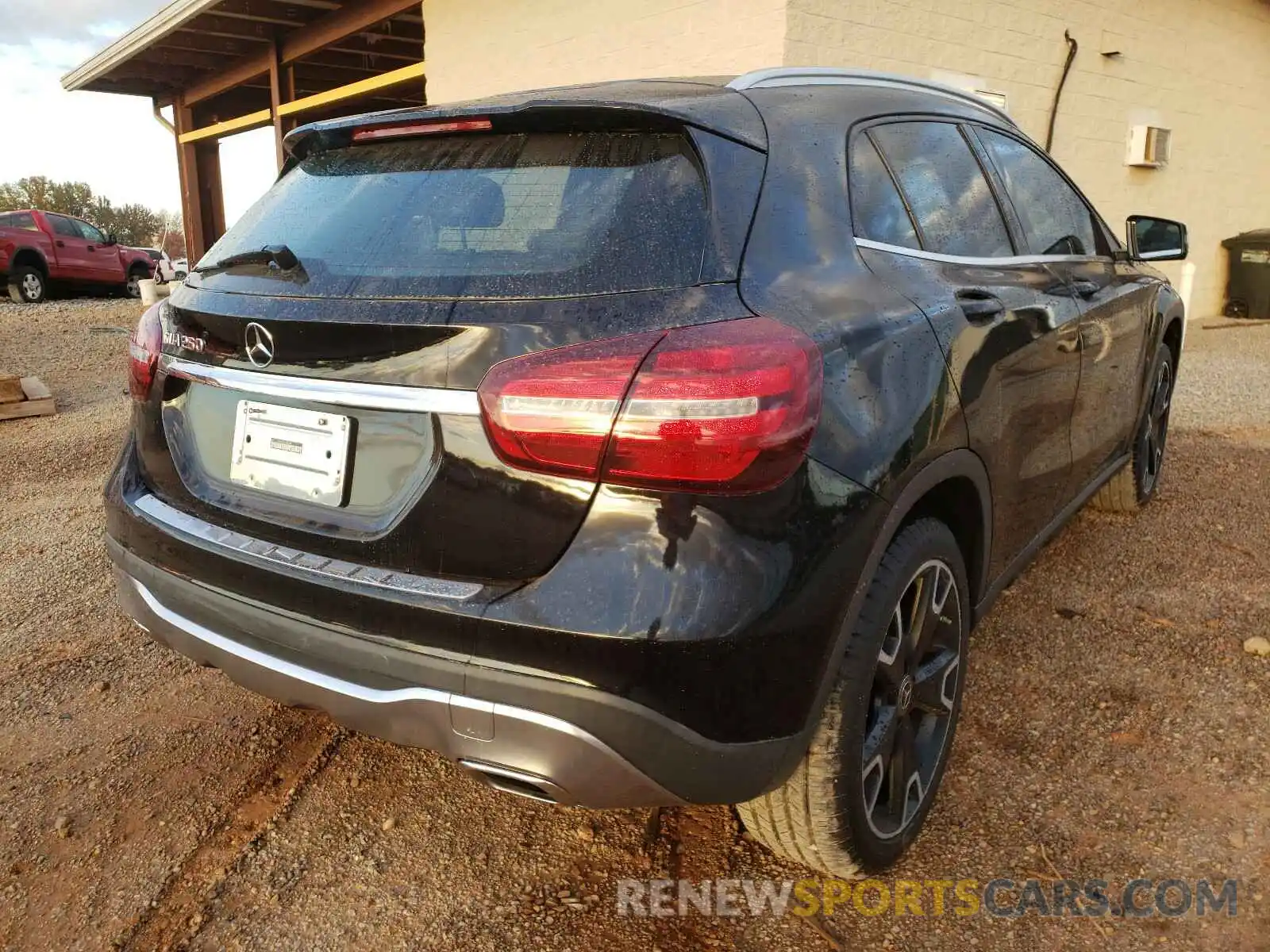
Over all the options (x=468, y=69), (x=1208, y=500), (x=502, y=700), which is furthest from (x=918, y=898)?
(x=468, y=69)

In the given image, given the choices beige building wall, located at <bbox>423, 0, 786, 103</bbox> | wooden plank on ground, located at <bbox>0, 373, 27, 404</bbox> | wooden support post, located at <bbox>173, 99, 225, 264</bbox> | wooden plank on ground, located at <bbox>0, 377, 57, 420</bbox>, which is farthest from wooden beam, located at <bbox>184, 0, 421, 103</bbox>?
wooden plank on ground, located at <bbox>0, 373, 27, 404</bbox>

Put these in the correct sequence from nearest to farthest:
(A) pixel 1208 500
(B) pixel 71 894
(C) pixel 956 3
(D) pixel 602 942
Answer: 1. (D) pixel 602 942
2. (B) pixel 71 894
3. (A) pixel 1208 500
4. (C) pixel 956 3

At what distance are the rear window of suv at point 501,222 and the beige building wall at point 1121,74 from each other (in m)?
5.29

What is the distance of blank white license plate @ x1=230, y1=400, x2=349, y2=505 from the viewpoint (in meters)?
1.78

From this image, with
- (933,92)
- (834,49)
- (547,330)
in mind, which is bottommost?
(547,330)

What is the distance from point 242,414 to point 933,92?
2111 mm

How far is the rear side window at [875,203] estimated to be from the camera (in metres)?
2.09

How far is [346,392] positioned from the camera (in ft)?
5.70

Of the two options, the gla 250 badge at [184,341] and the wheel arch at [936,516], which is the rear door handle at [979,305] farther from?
the gla 250 badge at [184,341]

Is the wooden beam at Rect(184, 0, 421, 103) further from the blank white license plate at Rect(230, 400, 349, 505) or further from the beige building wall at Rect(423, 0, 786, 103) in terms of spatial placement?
the blank white license plate at Rect(230, 400, 349, 505)

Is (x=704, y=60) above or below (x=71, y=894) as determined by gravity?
above

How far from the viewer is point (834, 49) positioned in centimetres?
690

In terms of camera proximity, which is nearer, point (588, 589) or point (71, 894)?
point (588, 589)

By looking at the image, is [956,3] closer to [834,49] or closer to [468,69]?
[834,49]
